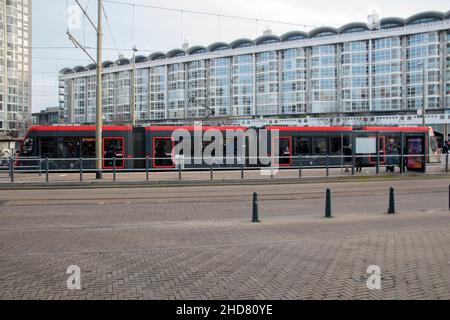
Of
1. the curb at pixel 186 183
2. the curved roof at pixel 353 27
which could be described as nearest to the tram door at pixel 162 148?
the curb at pixel 186 183

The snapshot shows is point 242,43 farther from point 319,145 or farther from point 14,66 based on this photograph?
point 319,145

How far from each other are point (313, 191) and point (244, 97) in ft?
282

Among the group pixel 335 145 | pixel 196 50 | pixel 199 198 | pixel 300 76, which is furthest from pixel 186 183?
pixel 196 50

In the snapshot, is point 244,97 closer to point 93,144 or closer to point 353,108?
point 353,108

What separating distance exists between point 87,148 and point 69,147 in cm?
105

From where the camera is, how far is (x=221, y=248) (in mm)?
7773

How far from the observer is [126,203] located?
14086mm

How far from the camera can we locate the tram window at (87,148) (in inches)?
1046

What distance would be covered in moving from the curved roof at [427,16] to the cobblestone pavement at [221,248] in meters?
80.3

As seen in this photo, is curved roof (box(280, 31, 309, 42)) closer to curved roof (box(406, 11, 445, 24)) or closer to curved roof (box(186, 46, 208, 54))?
curved roof (box(186, 46, 208, 54))

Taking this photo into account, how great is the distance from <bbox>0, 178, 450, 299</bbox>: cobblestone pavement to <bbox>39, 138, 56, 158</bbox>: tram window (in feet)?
39.3

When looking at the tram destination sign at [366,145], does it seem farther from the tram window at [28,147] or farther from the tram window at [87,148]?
the tram window at [28,147]

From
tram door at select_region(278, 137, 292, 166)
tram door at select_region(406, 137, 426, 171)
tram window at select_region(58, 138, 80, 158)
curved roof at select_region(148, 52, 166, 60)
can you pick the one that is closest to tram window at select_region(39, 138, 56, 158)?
tram window at select_region(58, 138, 80, 158)

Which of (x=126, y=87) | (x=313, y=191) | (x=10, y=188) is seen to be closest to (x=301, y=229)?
(x=313, y=191)
